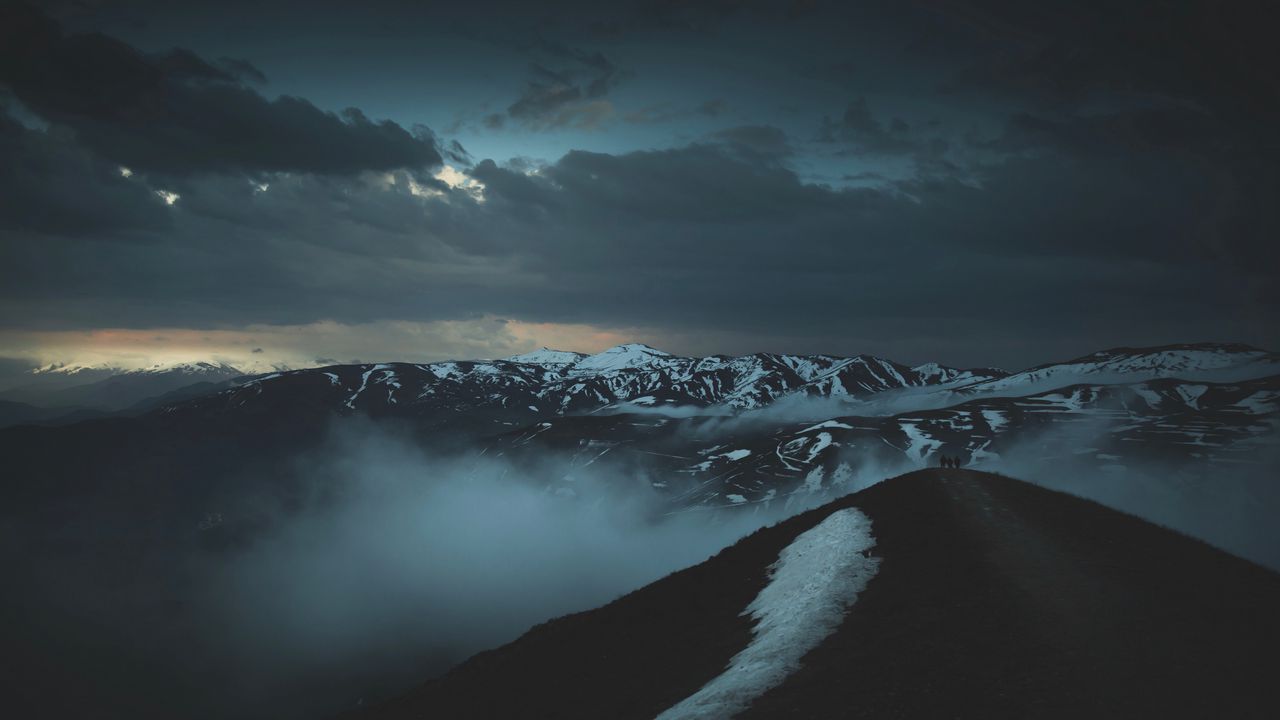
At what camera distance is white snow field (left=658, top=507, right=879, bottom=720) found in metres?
22.0

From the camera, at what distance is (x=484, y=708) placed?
110 feet

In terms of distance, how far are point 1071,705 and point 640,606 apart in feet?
91.3

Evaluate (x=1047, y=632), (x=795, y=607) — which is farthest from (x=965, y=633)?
(x=795, y=607)

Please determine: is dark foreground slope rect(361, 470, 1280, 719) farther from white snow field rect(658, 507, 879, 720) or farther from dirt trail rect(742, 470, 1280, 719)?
white snow field rect(658, 507, 879, 720)

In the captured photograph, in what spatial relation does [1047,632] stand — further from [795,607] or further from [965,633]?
[795,607]

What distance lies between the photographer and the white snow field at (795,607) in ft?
72.1

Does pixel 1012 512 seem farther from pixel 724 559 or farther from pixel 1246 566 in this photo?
pixel 724 559

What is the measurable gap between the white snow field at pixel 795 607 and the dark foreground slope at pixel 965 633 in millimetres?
852

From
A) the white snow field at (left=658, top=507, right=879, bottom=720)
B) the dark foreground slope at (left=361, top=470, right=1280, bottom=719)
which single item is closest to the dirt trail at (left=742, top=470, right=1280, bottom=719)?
the dark foreground slope at (left=361, top=470, right=1280, bottom=719)

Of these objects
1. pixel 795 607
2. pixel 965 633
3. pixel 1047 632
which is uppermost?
pixel 1047 632

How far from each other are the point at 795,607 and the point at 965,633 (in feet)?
28.3

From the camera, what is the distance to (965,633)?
21984mm

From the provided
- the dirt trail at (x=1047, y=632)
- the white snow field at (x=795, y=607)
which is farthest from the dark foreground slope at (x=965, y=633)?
the white snow field at (x=795, y=607)

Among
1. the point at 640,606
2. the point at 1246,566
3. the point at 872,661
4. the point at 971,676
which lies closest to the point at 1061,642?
the point at 971,676
